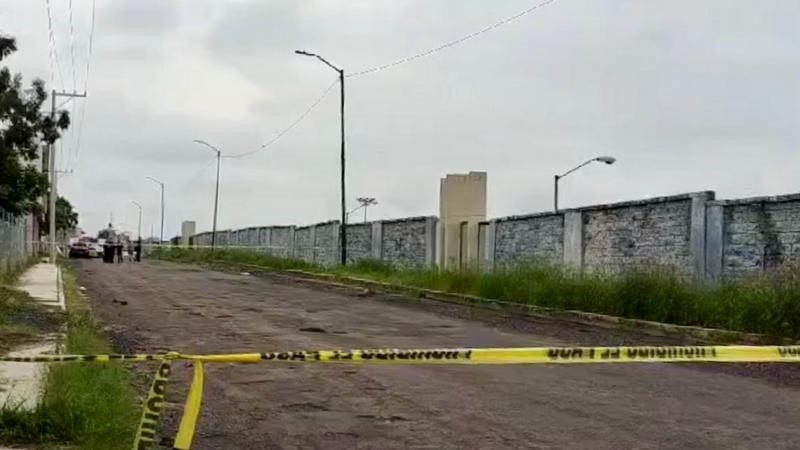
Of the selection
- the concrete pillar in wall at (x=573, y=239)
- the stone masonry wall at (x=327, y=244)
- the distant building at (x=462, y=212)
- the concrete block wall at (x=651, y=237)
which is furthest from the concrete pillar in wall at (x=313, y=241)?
the concrete pillar in wall at (x=573, y=239)

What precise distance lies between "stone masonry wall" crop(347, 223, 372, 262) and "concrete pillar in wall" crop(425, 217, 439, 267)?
7.59 metres

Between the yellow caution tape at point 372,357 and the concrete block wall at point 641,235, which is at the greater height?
the concrete block wall at point 641,235

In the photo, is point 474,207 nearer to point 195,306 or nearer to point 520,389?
point 195,306

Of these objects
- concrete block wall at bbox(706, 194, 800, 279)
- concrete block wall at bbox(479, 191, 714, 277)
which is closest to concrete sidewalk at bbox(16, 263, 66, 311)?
concrete block wall at bbox(479, 191, 714, 277)

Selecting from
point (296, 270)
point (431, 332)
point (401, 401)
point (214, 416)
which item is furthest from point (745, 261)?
point (296, 270)

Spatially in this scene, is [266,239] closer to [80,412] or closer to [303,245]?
[303,245]

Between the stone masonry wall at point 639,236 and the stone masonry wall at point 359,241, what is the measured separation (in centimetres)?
2029

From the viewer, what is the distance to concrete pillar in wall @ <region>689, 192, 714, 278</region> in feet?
68.4

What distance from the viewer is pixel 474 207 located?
34.5 metres

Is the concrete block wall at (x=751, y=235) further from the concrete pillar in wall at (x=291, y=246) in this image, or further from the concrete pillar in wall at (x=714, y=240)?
the concrete pillar in wall at (x=291, y=246)

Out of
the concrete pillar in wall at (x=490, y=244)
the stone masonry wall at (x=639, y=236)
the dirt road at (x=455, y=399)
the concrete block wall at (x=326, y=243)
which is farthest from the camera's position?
the concrete block wall at (x=326, y=243)

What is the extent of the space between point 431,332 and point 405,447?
9.36 metres

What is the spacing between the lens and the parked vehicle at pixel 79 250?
235 feet

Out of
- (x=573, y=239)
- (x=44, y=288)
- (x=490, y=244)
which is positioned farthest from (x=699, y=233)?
(x=44, y=288)
